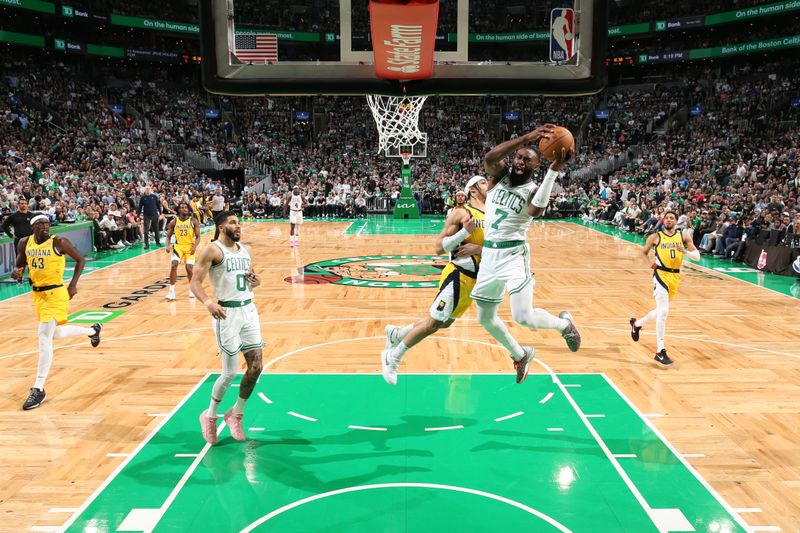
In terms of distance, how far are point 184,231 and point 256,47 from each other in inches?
235

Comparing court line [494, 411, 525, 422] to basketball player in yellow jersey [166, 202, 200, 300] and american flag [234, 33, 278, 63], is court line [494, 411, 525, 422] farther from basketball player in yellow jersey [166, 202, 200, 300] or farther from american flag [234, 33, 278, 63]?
basketball player in yellow jersey [166, 202, 200, 300]

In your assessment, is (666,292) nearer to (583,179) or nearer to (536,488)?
(536,488)

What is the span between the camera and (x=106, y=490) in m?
4.69

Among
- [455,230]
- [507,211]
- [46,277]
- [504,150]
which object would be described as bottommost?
[46,277]

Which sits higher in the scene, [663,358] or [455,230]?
[455,230]

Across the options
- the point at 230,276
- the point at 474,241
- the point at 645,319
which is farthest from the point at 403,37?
the point at 645,319

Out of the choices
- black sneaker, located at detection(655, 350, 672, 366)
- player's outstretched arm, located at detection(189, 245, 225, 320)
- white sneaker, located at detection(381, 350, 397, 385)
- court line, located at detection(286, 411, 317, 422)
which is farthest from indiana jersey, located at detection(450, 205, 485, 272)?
black sneaker, located at detection(655, 350, 672, 366)

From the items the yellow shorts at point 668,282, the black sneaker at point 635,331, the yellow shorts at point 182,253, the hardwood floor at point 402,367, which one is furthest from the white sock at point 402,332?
the yellow shorts at point 182,253

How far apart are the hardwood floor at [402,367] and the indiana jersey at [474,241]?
6.54 ft

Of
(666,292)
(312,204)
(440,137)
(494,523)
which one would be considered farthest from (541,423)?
(440,137)

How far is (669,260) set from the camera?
7.80 m

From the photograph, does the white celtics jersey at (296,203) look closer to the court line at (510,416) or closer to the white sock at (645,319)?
the white sock at (645,319)

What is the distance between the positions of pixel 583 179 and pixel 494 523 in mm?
33145

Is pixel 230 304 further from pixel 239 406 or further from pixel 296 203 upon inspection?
pixel 296 203
